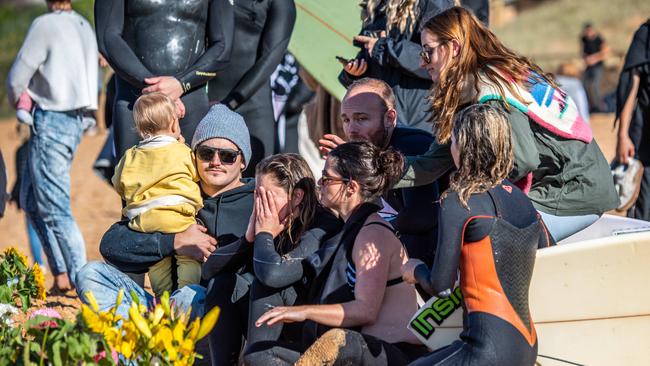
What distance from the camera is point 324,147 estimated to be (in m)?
4.72

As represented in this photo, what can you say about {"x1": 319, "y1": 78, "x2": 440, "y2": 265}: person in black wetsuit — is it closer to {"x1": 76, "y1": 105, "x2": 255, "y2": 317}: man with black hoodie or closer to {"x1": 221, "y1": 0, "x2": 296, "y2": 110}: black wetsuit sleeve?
{"x1": 76, "y1": 105, "x2": 255, "y2": 317}: man with black hoodie

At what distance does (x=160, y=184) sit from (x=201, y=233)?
30cm

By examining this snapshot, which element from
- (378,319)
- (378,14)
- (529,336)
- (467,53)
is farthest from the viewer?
(378,14)

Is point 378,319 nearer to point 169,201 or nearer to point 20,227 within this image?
point 169,201

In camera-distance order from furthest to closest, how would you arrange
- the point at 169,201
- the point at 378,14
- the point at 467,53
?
the point at 378,14
the point at 169,201
the point at 467,53

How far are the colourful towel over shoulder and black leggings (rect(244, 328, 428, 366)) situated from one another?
40.2 inches

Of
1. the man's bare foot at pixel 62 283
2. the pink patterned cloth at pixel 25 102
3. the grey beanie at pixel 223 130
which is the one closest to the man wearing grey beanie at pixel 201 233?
the grey beanie at pixel 223 130

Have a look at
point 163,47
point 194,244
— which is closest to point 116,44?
point 163,47

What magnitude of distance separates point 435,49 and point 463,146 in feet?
2.44

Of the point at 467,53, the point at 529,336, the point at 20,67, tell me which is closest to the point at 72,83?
the point at 20,67

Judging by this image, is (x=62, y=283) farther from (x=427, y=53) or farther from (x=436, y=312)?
(x=436, y=312)

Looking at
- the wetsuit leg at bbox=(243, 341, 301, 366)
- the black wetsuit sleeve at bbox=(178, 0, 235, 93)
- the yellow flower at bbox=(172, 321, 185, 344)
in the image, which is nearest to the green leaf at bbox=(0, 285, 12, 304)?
the wetsuit leg at bbox=(243, 341, 301, 366)

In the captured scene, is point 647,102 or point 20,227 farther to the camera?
point 20,227

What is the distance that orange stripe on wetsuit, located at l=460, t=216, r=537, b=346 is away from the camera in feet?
12.4
